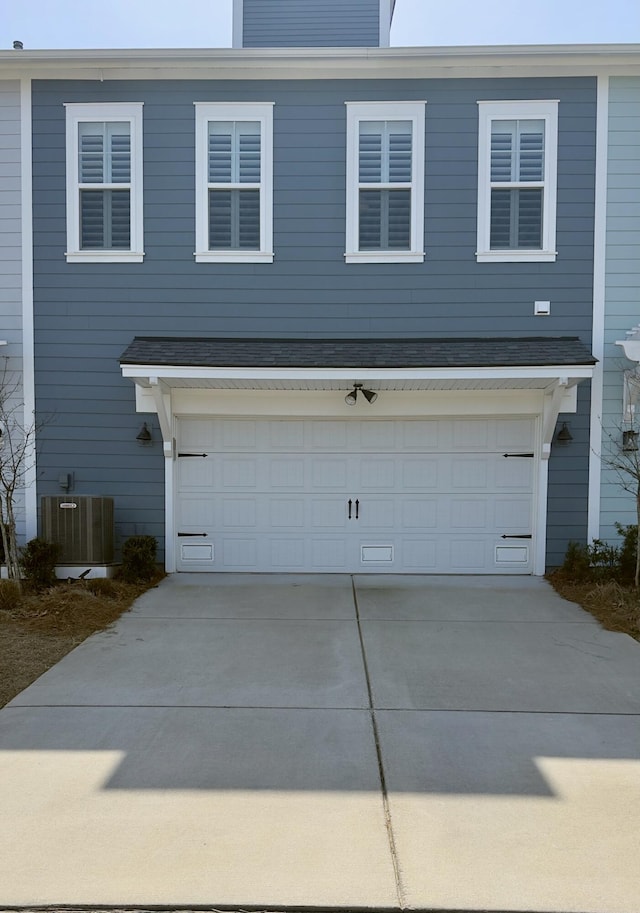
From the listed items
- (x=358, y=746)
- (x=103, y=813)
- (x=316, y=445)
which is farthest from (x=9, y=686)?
(x=316, y=445)

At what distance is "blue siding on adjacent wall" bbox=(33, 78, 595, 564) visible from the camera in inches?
297

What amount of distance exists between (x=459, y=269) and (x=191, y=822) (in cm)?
648

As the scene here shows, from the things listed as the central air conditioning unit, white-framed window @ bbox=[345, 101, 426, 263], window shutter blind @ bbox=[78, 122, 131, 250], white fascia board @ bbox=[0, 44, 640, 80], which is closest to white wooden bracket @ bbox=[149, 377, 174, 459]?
the central air conditioning unit

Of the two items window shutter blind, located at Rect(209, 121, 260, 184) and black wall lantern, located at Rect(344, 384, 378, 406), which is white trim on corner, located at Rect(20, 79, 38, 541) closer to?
window shutter blind, located at Rect(209, 121, 260, 184)

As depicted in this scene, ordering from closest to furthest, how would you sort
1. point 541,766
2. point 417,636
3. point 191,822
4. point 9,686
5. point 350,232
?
point 191,822, point 541,766, point 9,686, point 417,636, point 350,232

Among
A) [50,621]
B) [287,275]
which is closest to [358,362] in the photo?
[287,275]

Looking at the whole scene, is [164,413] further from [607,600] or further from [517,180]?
[607,600]

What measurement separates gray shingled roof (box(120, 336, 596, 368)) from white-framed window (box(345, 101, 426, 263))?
109 centimetres

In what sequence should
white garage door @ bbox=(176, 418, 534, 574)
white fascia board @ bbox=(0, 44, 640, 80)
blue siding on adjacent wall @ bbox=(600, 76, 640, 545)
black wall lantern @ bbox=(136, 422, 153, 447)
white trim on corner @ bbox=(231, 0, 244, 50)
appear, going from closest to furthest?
white fascia board @ bbox=(0, 44, 640, 80), blue siding on adjacent wall @ bbox=(600, 76, 640, 545), black wall lantern @ bbox=(136, 422, 153, 447), white garage door @ bbox=(176, 418, 534, 574), white trim on corner @ bbox=(231, 0, 244, 50)

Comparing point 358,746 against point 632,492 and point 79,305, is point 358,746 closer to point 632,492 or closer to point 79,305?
point 632,492

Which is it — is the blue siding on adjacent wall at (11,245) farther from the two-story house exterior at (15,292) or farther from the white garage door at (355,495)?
the white garage door at (355,495)

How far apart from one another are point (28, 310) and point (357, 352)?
3982 millimetres

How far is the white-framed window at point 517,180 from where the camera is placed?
24.6 feet

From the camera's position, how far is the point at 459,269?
25.1 ft
